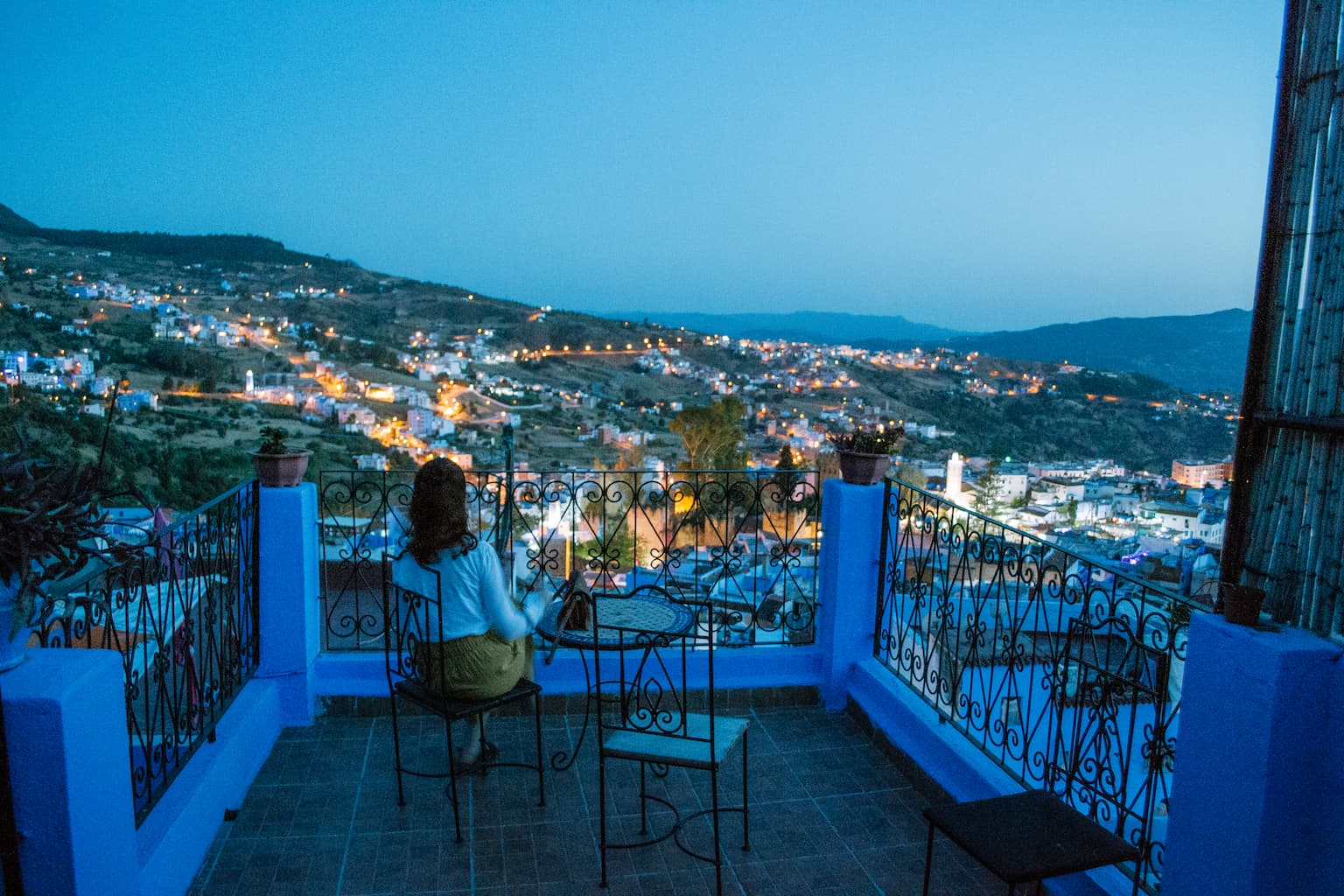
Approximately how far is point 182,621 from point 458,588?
1046mm

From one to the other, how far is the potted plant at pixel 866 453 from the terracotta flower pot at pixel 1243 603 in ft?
7.28

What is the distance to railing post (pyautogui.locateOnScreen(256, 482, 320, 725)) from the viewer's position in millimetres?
3775

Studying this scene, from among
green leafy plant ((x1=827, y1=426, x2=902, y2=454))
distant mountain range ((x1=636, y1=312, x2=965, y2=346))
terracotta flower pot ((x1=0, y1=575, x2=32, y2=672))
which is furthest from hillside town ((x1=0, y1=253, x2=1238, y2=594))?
distant mountain range ((x1=636, y1=312, x2=965, y2=346))

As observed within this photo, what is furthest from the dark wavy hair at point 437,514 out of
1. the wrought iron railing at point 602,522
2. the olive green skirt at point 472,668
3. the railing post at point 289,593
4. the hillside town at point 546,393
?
the hillside town at point 546,393

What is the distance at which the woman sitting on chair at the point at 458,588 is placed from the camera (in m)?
3.15

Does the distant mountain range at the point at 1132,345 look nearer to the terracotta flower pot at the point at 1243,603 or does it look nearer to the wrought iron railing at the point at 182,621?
the terracotta flower pot at the point at 1243,603

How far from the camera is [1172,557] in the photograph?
29.1 feet

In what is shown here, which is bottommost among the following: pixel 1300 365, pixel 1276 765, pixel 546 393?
pixel 546 393

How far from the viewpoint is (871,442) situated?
4172mm

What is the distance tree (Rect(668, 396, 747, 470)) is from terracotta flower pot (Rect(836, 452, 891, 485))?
1273 cm

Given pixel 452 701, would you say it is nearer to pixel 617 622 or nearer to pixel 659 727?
pixel 617 622

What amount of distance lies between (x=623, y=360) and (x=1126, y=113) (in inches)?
604

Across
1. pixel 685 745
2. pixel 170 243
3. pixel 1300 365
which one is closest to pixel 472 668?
pixel 685 745

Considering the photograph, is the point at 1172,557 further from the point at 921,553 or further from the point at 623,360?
the point at 623,360
